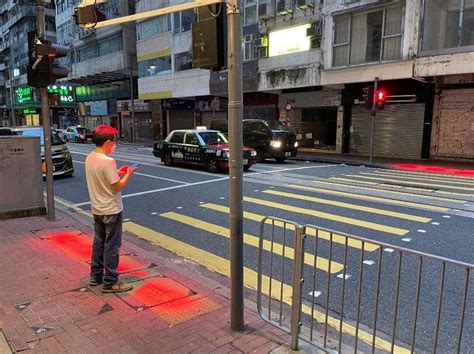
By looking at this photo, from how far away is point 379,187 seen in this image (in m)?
11.7

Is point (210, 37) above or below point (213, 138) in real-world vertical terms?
above

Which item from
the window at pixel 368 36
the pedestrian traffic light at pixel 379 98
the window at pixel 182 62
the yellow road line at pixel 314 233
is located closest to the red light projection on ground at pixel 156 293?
the yellow road line at pixel 314 233

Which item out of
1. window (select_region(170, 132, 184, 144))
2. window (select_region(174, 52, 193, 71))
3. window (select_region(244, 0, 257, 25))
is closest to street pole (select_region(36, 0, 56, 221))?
window (select_region(170, 132, 184, 144))

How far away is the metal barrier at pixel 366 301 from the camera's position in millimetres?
3256

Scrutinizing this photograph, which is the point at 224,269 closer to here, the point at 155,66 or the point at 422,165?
the point at 422,165

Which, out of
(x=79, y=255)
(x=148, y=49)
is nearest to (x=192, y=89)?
(x=148, y=49)

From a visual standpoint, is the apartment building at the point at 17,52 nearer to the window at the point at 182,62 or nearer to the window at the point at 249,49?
the window at the point at 182,62

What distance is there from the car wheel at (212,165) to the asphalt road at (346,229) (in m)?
0.46

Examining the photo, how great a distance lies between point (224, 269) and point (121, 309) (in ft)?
5.87

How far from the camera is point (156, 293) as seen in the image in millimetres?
4449

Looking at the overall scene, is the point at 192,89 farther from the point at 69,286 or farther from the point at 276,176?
the point at 69,286

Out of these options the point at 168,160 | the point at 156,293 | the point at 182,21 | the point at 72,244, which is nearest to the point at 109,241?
the point at 156,293

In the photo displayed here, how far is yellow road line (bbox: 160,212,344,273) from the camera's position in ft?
18.2

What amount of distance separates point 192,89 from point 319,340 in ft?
94.4
